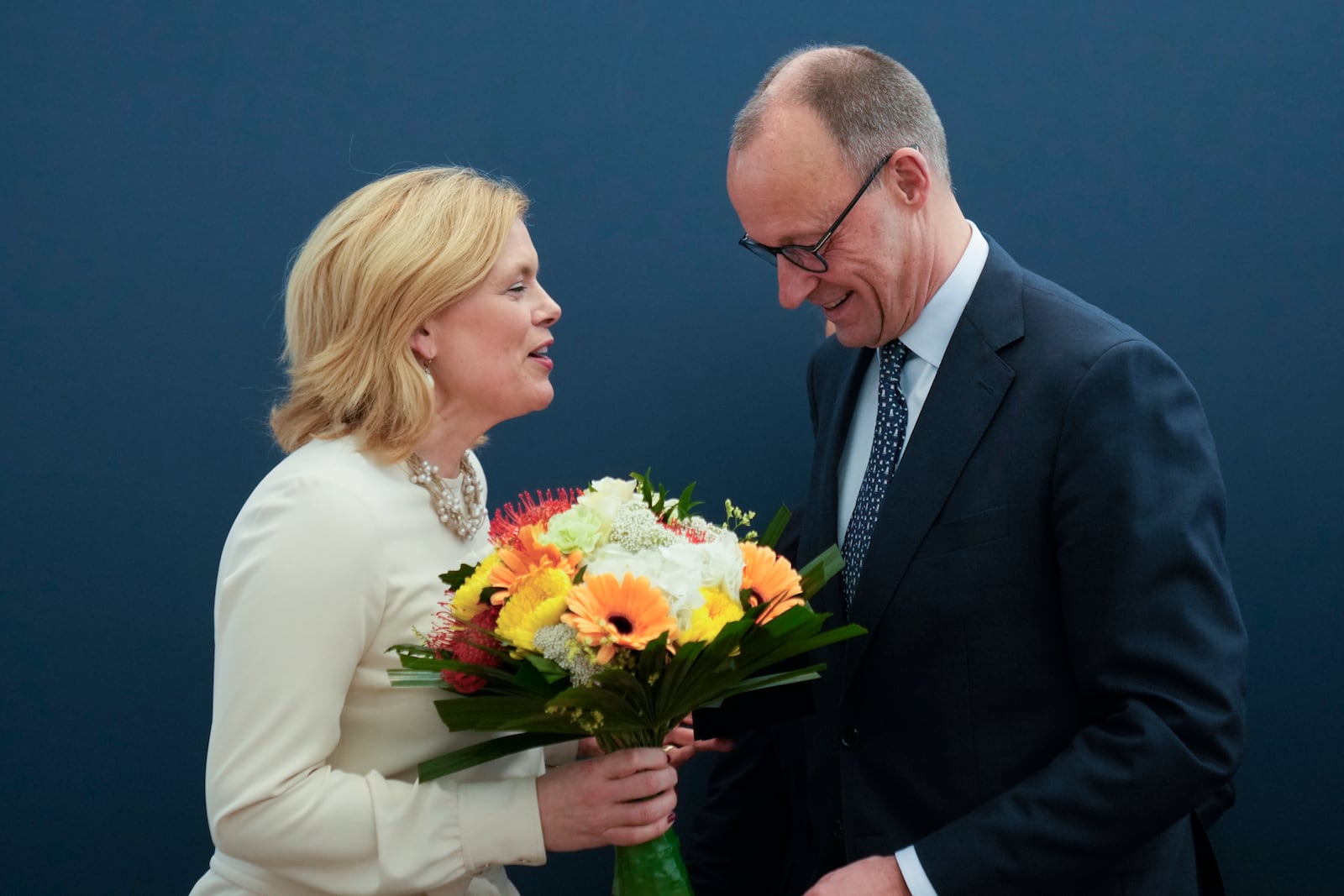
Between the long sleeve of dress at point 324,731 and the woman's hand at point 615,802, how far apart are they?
5cm

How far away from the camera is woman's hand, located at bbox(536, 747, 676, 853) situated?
1.67 metres

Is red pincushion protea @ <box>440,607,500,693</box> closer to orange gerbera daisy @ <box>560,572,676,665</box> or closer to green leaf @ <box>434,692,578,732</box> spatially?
green leaf @ <box>434,692,578,732</box>

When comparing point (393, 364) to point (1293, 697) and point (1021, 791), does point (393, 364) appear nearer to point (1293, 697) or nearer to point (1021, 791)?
point (1021, 791)

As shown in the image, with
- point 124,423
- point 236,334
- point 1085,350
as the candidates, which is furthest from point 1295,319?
point 124,423

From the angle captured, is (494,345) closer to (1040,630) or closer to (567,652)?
(567,652)

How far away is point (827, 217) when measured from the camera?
1861mm

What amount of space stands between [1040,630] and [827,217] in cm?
72

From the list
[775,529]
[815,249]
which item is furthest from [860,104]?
[775,529]

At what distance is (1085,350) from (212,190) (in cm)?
190

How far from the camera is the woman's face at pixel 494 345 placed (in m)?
1.94

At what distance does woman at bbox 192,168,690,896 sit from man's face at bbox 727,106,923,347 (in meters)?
0.42

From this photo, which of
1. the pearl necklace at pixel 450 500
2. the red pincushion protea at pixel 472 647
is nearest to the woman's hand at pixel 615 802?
the red pincushion protea at pixel 472 647

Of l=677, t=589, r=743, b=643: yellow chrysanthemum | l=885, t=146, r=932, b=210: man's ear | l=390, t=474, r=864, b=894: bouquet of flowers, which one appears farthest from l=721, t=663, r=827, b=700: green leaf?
l=885, t=146, r=932, b=210: man's ear

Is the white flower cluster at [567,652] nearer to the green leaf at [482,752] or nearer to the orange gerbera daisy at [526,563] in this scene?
the orange gerbera daisy at [526,563]
